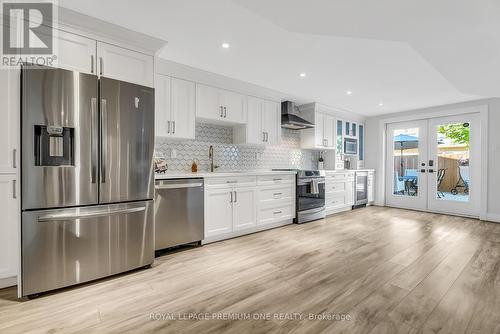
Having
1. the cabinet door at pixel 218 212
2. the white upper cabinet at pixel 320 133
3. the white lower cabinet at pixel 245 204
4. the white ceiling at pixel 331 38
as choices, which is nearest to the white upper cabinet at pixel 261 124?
the white ceiling at pixel 331 38

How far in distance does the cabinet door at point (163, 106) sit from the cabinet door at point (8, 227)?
1475mm

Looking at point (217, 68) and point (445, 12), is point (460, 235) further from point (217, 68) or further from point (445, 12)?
point (217, 68)

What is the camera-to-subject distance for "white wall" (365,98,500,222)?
453 cm

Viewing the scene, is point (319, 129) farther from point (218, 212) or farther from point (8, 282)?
point (8, 282)

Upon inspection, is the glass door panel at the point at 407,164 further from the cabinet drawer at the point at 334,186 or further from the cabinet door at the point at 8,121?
the cabinet door at the point at 8,121

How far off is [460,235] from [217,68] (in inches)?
172

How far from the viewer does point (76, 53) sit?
7.01 feet

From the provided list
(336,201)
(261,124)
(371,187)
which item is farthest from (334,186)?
(261,124)

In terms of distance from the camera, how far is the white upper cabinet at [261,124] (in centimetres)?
411

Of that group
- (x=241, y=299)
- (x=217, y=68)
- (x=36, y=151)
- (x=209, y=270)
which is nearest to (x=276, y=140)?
(x=217, y=68)

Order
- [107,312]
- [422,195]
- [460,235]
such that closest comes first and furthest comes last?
[107,312] < [460,235] < [422,195]

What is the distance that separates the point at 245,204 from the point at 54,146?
2370 mm

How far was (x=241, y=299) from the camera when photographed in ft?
6.38

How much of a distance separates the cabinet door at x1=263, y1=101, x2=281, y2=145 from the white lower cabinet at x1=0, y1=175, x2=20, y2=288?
3.37 metres
